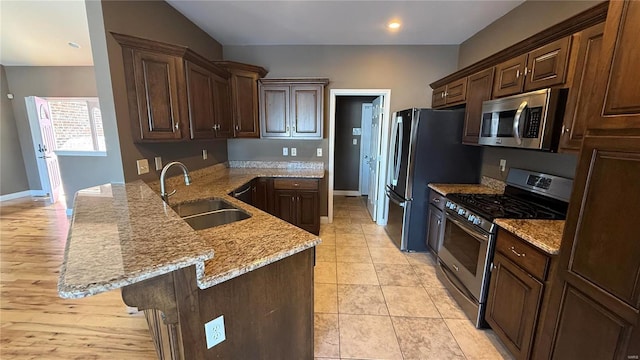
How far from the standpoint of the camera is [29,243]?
11.0 ft

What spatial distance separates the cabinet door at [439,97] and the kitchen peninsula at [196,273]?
110 inches

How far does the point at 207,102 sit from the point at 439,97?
2.86 metres

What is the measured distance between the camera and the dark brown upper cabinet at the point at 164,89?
202cm

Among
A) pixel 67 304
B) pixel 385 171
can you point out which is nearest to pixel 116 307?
pixel 67 304

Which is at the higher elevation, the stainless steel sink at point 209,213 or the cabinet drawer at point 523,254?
the stainless steel sink at point 209,213

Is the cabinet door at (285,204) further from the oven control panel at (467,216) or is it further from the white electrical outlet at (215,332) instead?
the white electrical outlet at (215,332)

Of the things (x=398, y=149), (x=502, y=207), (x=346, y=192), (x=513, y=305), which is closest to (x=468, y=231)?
(x=502, y=207)

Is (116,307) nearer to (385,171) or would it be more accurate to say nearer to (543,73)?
(385,171)

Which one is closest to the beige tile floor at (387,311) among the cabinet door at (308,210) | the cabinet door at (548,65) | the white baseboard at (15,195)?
the cabinet door at (308,210)

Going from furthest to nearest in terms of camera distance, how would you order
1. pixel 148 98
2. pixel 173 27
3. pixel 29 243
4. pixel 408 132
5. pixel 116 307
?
pixel 29 243 → pixel 408 132 → pixel 173 27 → pixel 116 307 → pixel 148 98

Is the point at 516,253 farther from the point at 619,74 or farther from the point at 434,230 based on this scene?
the point at 434,230

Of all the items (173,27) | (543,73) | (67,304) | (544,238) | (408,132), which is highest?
(173,27)

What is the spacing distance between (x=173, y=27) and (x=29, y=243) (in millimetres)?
3377

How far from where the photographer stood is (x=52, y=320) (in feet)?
6.82
